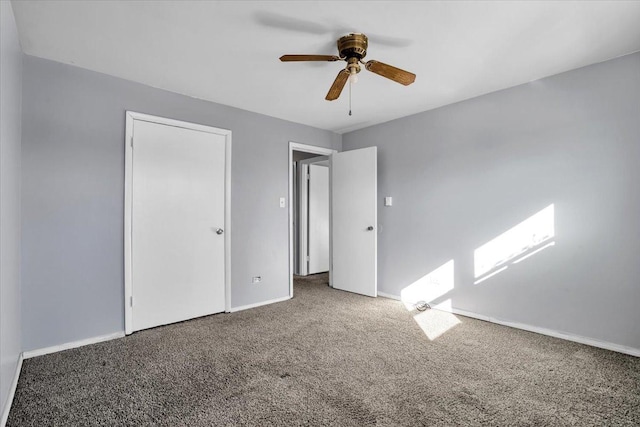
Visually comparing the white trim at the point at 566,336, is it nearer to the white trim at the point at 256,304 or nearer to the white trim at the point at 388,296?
the white trim at the point at 388,296

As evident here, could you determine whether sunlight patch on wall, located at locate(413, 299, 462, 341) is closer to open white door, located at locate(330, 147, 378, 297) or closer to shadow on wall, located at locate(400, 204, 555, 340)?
shadow on wall, located at locate(400, 204, 555, 340)

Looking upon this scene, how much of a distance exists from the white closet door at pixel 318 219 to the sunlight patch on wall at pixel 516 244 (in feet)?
9.65

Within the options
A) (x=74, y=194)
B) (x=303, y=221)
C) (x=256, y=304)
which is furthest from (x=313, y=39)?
(x=303, y=221)

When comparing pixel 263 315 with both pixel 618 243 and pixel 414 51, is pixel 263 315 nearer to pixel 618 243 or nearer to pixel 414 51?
pixel 414 51

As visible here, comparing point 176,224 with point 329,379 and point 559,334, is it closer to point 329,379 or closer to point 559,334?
point 329,379

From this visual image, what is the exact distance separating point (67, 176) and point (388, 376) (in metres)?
2.89

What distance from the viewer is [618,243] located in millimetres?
2467

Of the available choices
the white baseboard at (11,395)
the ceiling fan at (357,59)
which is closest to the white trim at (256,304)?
the white baseboard at (11,395)

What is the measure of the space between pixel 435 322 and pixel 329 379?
1.56 metres

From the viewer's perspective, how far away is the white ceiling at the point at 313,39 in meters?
1.92

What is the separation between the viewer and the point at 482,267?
10.7 feet

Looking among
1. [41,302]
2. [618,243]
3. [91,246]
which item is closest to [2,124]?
[91,246]

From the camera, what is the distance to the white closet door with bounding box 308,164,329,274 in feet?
18.6

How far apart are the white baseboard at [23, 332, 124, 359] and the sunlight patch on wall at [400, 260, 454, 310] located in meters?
2.98
